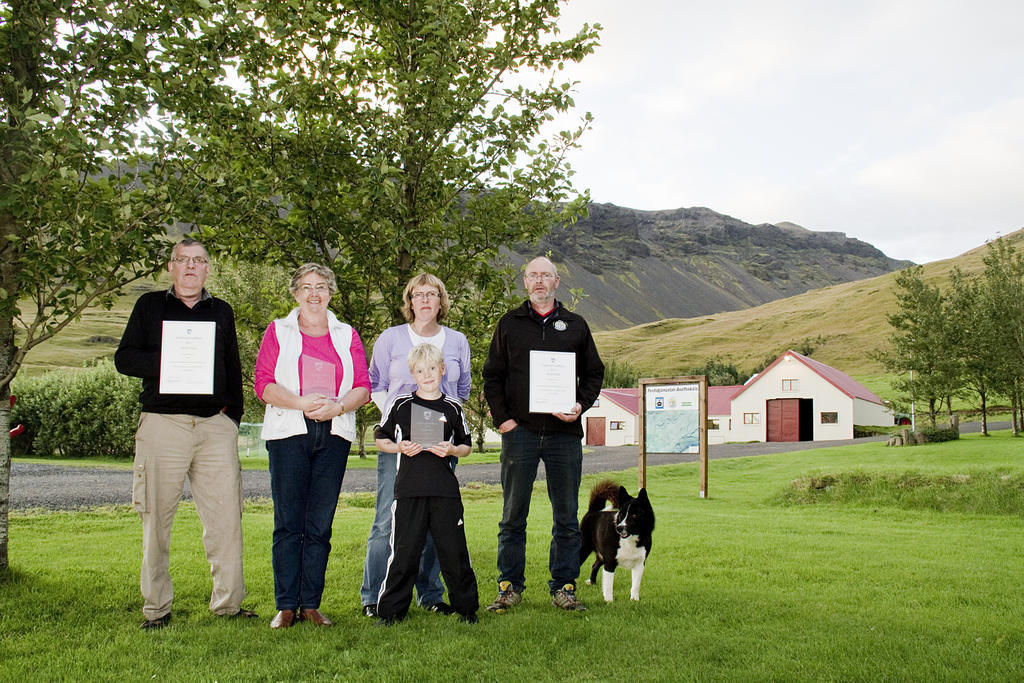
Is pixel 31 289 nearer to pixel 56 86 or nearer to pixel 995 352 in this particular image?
pixel 56 86

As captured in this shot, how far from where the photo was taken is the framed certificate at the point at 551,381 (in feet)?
20.7

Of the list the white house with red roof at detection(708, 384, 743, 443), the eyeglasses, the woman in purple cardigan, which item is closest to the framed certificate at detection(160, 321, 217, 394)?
the eyeglasses

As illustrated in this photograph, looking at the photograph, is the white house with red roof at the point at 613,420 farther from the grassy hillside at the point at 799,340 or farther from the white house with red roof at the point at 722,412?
the grassy hillside at the point at 799,340

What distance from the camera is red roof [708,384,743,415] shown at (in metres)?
65.4

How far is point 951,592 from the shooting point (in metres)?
7.32

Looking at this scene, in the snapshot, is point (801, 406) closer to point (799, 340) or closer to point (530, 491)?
point (530, 491)

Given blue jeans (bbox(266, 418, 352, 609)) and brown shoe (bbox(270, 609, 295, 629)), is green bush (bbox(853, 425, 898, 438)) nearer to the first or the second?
blue jeans (bbox(266, 418, 352, 609))

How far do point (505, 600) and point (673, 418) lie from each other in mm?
11420

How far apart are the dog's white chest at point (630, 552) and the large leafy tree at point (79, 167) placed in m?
5.23

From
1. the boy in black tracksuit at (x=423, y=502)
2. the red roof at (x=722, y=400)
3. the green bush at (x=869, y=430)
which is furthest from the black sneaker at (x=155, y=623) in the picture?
the red roof at (x=722, y=400)

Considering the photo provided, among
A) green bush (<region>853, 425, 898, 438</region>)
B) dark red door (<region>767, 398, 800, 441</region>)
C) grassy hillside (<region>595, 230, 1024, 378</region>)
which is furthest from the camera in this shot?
grassy hillside (<region>595, 230, 1024, 378</region>)

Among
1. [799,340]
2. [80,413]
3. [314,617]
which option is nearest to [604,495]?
[314,617]

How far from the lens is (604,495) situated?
721 centimetres

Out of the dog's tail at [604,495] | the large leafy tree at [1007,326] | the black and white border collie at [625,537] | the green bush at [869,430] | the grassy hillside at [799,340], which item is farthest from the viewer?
the grassy hillside at [799,340]
